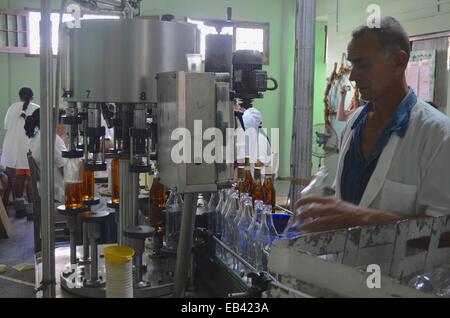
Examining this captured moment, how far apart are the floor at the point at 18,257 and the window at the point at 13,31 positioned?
203 cm

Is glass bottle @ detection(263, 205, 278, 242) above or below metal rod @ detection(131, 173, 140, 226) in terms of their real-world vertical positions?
below

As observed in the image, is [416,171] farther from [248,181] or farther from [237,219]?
[248,181]

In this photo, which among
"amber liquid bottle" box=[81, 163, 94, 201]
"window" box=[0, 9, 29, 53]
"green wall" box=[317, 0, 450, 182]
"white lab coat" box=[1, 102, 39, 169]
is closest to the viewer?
"amber liquid bottle" box=[81, 163, 94, 201]

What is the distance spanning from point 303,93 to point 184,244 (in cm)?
162

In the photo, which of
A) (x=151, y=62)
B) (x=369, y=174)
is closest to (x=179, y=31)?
(x=151, y=62)

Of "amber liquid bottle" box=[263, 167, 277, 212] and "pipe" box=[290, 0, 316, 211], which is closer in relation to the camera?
"amber liquid bottle" box=[263, 167, 277, 212]

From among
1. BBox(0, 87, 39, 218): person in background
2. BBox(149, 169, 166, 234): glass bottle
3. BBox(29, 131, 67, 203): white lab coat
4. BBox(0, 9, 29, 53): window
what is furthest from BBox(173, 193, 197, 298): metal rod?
BBox(0, 9, 29, 53): window

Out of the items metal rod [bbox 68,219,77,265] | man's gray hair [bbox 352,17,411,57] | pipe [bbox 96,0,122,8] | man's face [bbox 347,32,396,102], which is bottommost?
metal rod [bbox 68,219,77,265]

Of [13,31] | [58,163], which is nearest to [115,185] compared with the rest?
[58,163]

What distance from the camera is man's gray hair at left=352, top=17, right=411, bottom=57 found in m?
1.38

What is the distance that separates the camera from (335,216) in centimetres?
98

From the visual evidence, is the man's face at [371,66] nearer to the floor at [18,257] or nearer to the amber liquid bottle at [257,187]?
the amber liquid bottle at [257,187]

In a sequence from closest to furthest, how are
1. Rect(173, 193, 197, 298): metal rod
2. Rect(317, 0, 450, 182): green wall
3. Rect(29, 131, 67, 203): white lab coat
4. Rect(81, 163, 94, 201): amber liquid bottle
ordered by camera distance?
Rect(173, 193, 197, 298): metal rod < Rect(81, 163, 94, 201): amber liquid bottle < Rect(29, 131, 67, 203): white lab coat < Rect(317, 0, 450, 182): green wall

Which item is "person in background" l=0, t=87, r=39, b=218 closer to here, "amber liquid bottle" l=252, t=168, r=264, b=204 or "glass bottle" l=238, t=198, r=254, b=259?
"amber liquid bottle" l=252, t=168, r=264, b=204
